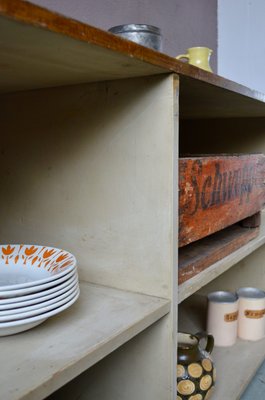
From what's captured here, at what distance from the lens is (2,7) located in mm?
360

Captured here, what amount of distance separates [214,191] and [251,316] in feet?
1.84

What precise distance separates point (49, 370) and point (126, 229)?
0.29 metres

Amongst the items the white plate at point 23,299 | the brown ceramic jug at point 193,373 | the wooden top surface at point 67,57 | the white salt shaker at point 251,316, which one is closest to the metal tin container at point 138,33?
the wooden top surface at point 67,57

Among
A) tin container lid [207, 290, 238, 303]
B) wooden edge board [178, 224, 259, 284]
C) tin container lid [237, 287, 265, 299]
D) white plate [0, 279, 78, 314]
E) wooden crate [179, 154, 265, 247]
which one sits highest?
wooden crate [179, 154, 265, 247]

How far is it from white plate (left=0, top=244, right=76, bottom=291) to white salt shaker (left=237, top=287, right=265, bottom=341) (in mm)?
729

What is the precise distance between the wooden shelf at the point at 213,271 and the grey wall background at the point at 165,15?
31.1 inches

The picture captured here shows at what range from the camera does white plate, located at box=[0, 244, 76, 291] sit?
0.66 m

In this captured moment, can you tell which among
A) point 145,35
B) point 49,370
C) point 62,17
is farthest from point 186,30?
point 49,370

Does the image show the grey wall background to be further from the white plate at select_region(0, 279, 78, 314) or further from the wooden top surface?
the white plate at select_region(0, 279, 78, 314)

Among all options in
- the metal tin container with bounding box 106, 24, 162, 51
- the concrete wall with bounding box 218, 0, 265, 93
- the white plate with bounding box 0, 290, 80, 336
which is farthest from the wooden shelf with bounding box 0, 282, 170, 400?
the concrete wall with bounding box 218, 0, 265, 93

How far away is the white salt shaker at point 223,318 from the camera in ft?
3.84

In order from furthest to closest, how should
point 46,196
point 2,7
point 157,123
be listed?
point 46,196, point 157,123, point 2,7

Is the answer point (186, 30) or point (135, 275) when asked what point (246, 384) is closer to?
point (135, 275)

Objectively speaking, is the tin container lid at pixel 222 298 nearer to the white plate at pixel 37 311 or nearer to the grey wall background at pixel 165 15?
the white plate at pixel 37 311
